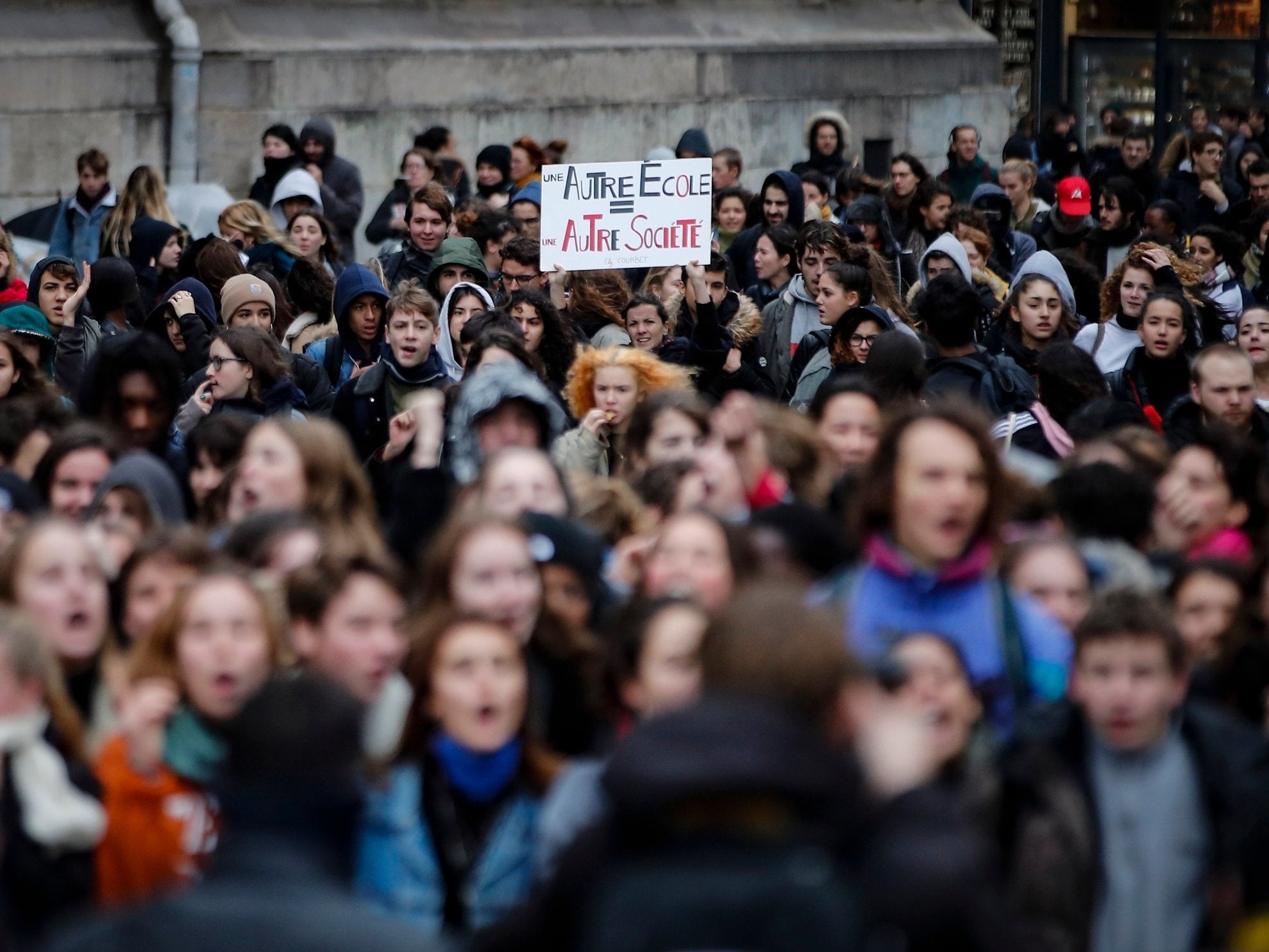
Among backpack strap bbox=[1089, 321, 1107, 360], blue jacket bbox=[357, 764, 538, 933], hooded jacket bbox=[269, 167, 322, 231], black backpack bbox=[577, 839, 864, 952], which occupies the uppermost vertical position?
hooded jacket bbox=[269, 167, 322, 231]

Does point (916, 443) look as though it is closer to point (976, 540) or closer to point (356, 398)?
point (976, 540)

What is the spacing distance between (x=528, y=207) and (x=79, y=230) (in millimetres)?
2672

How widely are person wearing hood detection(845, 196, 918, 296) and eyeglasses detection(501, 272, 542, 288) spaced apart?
297 cm

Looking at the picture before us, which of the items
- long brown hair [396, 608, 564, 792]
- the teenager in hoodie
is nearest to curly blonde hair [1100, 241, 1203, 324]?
the teenager in hoodie

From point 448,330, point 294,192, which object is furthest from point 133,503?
point 294,192

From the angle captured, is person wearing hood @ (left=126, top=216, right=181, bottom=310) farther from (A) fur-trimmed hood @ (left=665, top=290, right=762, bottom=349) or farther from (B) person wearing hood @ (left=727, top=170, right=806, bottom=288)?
(B) person wearing hood @ (left=727, top=170, right=806, bottom=288)

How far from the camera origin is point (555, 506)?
586 centimetres

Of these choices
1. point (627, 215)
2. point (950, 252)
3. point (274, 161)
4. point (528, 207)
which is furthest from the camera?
point (274, 161)

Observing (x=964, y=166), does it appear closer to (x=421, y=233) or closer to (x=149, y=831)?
(x=421, y=233)

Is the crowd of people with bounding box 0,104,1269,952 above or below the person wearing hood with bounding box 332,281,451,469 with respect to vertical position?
below

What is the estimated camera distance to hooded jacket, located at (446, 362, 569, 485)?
6965 mm

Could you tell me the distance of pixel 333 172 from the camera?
50.5 ft

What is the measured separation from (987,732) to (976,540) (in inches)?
20.9

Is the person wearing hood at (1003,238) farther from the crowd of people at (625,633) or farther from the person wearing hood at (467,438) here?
the person wearing hood at (467,438)
